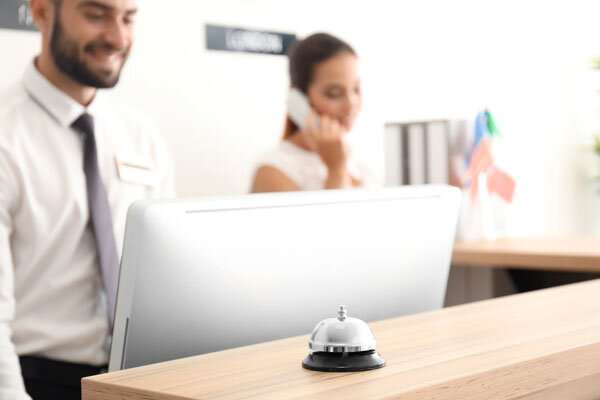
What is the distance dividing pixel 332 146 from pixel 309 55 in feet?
1.19

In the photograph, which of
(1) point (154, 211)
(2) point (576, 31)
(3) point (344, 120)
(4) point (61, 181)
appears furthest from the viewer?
(2) point (576, 31)

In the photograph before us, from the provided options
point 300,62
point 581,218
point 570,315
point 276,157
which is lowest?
point 581,218

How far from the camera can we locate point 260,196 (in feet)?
4.24

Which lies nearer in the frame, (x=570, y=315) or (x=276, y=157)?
(x=570, y=315)

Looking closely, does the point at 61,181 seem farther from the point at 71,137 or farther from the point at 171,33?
the point at 171,33

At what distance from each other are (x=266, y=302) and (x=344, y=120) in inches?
73.8

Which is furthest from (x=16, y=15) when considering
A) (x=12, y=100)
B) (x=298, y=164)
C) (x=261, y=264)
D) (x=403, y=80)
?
(x=403, y=80)

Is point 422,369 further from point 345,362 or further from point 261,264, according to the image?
point 261,264

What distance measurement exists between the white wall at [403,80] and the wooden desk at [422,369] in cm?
167

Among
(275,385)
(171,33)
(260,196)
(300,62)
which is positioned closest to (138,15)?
(171,33)

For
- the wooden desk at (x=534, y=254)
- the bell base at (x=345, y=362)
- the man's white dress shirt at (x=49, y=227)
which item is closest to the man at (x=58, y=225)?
the man's white dress shirt at (x=49, y=227)

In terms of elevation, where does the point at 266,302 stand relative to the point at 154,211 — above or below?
below

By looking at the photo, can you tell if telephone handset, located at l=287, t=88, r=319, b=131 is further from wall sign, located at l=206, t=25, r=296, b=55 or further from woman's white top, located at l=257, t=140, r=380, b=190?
wall sign, located at l=206, t=25, r=296, b=55

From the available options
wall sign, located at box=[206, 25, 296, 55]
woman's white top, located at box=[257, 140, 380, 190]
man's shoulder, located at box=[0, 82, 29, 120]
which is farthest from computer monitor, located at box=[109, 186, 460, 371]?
wall sign, located at box=[206, 25, 296, 55]
